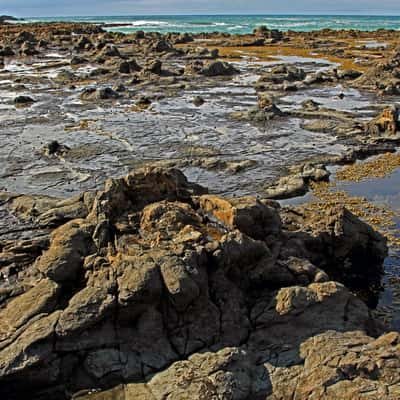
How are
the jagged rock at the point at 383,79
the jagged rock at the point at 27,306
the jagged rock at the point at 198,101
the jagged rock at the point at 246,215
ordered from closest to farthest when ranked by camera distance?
the jagged rock at the point at 27,306 → the jagged rock at the point at 246,215 → the jagged rock at the point at 198,101 → the jagged rock at the point at 383,79

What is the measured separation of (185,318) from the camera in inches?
434

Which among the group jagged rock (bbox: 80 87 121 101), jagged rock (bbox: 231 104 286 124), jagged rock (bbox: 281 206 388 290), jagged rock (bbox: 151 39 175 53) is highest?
jagged rock (bbox: 151 39 175 53)

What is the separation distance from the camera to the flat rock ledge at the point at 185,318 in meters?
9.74

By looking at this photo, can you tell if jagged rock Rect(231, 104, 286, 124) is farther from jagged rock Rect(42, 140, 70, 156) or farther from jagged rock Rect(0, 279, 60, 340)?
jagged rock Rect(0, 279, 60, 340)

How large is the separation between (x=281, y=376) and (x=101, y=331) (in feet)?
12.3

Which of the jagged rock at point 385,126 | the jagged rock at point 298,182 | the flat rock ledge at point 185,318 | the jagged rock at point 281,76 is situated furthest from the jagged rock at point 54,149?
the jagged rock at point 281,76

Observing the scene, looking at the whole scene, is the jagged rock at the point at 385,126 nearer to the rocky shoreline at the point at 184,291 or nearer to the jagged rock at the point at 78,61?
the rocky shoreline at the point at 184,291

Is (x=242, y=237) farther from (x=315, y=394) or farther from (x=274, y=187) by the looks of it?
(x=274, y=187)

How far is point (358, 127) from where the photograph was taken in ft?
106

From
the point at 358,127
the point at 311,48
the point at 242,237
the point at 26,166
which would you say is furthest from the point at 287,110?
the point at 311,48

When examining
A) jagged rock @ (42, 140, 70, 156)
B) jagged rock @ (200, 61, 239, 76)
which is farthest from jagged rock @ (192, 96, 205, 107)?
jagged rock @ (42, 140, 70, 156)

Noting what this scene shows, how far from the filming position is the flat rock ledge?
32.0 feet

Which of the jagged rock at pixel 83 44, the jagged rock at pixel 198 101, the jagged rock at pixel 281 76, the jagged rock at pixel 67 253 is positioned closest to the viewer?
the jagged rock at pixel 67 253

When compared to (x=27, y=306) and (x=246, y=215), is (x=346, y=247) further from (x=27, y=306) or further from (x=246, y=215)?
(x=27, y=306)
